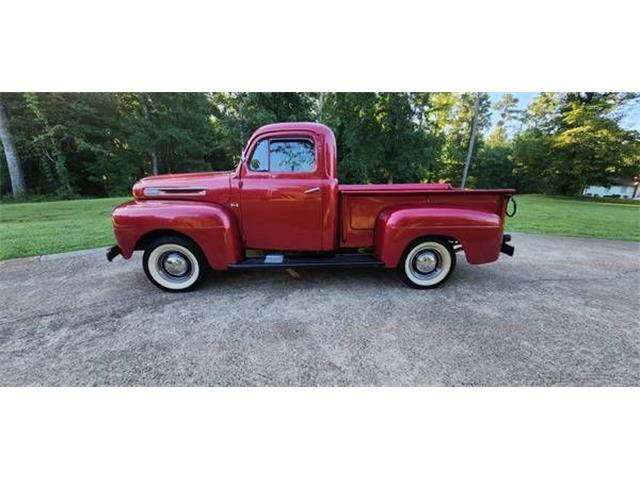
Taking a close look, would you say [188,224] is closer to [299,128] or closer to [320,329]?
[299,128]

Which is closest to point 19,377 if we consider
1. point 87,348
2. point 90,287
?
point 87,348

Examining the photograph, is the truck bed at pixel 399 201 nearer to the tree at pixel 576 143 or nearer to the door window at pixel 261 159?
the door window at pixel 261 159

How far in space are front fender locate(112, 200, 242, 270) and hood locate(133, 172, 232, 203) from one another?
14cm

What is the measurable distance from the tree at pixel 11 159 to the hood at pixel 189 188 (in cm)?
1497

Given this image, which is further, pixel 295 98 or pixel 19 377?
pixel 295 98

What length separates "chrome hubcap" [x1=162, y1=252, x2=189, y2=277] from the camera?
324 cm

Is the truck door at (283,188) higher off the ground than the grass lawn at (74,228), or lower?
higher

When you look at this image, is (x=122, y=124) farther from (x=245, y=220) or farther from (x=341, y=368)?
(x=341, y=368)

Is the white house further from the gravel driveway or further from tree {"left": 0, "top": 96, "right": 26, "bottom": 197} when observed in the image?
tree {"left": 0, "top": 96, "right": 26, "bottom": 197}

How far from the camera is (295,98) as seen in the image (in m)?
10.8

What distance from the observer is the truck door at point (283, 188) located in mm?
3154

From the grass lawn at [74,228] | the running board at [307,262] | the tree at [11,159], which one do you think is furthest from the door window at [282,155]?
the tree at [11,159]

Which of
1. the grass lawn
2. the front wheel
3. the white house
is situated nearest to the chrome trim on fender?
the front wheel

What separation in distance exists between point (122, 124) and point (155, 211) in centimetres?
1770
